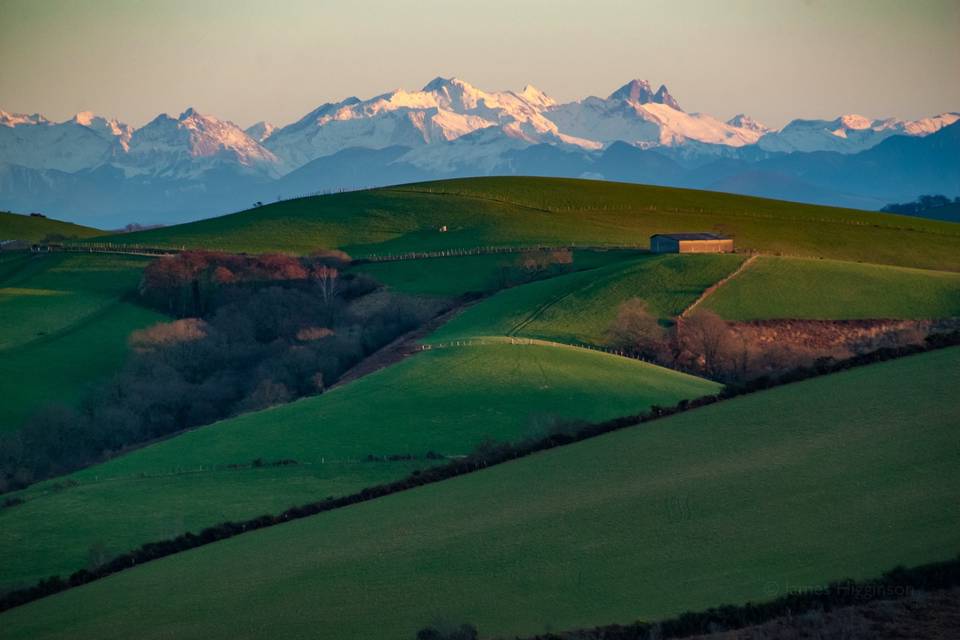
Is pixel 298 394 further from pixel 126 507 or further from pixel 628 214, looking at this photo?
pixel 628 214

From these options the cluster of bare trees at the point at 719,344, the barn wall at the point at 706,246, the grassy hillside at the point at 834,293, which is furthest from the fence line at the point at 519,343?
the barn wall at the point at 706,246

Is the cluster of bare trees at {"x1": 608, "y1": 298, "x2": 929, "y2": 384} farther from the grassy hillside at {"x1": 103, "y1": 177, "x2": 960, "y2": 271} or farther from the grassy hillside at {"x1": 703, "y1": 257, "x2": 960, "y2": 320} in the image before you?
the grassy hillside at {"x1": 103, "y1": 177, "x2": 960, "y2": 271}

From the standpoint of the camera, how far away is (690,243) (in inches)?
3873

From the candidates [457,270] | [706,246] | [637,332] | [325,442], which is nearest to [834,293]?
[637,332]

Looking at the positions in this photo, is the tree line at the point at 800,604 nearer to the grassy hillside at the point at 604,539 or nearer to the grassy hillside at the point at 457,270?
the grassy hillside at the point at 604,539

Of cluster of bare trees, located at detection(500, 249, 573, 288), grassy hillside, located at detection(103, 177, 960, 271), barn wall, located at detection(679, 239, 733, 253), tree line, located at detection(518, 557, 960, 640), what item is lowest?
tree line, located at detection(518, 557, 960, 640)

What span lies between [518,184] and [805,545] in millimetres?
124535

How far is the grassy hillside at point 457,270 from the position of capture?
98.7 meters

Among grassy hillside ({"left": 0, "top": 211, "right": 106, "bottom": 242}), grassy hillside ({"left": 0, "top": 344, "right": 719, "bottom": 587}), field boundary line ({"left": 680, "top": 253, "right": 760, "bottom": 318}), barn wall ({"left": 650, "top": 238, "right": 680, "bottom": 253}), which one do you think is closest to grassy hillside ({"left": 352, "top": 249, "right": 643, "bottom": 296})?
barn wall ({"left": 650, "top": 238, "right": 680, "bottom": 253})

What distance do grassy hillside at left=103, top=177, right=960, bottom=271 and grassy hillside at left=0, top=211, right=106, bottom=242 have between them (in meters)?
9.92

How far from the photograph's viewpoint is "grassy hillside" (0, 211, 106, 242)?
12988 cm

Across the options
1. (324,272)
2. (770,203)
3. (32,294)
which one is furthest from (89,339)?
(770,203)

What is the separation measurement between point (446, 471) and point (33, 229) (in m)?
109

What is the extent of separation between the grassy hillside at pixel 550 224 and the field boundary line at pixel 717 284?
628 inches
